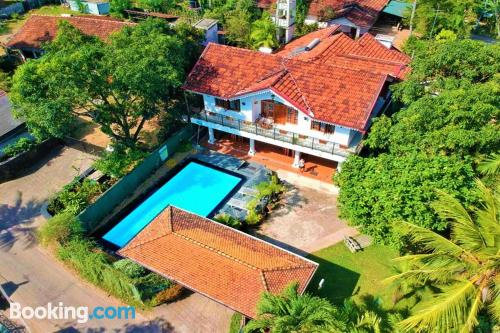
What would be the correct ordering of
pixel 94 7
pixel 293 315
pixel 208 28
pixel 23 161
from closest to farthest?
pixel 293 315 → pixel 23 161 → pixel 208 28 → pixel 94 7

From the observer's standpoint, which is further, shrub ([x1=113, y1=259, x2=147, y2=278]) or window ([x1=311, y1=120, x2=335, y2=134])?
window ([x1=311, y1=120, x2=335, y2=134])

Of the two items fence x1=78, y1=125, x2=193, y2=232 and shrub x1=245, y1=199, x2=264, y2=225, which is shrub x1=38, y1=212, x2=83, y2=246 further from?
shrub x1=245, y1=199, x2=264, y2=225

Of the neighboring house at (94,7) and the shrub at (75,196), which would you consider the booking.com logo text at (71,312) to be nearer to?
the shrub at (75,196)

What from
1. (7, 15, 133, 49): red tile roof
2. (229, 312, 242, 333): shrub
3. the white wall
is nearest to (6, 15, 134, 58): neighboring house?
(7, 15, 133, 49): red tile roof

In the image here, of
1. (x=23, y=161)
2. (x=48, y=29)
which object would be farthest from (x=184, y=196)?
(x=48, y=29)

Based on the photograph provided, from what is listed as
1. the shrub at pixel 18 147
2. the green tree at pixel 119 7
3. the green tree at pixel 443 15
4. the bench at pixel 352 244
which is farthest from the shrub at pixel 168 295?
the green tree at pixel 119 7

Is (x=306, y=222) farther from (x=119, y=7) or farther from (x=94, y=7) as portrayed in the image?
(x=94, y=7)

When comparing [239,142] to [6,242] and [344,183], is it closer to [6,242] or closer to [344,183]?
[344,183]
